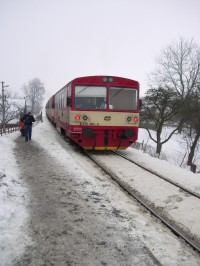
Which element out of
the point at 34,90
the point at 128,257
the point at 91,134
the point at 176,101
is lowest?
the point at 128,257

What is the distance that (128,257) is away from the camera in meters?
3.95

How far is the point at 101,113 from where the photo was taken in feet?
38.2

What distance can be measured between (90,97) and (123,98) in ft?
4.61

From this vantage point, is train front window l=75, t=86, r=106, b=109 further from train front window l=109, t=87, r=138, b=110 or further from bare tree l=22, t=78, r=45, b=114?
bare tree l=22, t=78, r=45, b=114

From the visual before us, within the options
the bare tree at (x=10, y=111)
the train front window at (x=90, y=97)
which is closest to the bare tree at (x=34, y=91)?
the bare tree at (x=10, y=111)

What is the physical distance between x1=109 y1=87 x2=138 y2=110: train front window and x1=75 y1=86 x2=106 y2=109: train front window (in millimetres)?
378

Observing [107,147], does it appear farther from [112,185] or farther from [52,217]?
[52,217]

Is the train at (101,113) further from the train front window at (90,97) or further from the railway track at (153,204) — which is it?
the railway track at (153,204)

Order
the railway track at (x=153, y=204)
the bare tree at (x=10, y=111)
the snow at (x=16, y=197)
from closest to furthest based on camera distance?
1. the snow at (x=16, y=197)
2. the railway track at (x=153, y=204)
3. the bare tree at (x=10, y=111)

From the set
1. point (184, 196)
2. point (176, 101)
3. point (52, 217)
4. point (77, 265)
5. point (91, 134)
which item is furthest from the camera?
point (176, 101)

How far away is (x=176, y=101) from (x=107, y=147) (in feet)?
46.8

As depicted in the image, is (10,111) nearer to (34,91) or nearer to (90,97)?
(34,91)

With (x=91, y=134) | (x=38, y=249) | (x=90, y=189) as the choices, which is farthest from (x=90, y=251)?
(x=91, y=134)

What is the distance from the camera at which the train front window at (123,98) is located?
11.8m
